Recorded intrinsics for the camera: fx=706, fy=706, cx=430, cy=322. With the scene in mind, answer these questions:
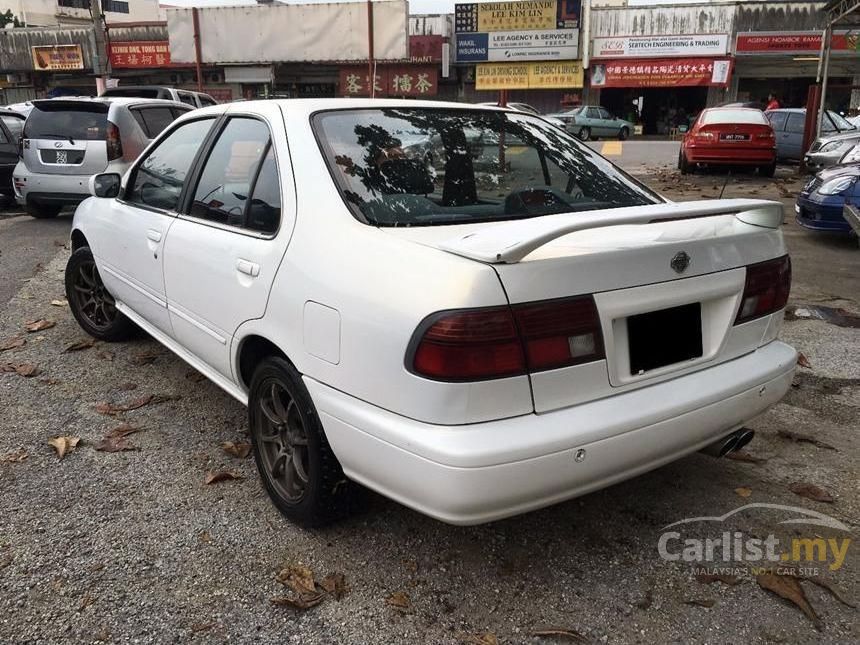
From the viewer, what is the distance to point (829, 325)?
5.19m

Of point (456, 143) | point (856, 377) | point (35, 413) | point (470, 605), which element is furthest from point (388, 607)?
point (856, 377)

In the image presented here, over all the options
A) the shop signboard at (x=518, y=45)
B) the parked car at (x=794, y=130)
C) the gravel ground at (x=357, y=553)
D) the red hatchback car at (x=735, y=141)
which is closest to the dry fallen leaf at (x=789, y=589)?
the gravel ground at (x=357, y=553)

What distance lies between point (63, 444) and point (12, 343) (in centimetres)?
192

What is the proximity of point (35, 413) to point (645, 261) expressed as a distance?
10.7ft

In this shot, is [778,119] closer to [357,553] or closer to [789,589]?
[789,589]

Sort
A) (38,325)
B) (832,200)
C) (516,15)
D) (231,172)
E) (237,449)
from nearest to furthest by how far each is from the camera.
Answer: (231,172), (237,449), (38,325), (832,200), (516,15)

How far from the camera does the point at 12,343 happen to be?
4867 millimetres

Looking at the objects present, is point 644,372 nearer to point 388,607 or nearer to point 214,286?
point 388,607

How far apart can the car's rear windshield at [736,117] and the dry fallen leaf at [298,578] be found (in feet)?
46.4

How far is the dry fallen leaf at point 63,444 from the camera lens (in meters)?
3.32

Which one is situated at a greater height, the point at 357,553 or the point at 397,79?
the point at 397,79

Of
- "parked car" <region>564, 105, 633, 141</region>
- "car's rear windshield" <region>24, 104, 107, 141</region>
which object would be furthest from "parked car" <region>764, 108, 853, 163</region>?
"car's rear windshield" <region>24, 104, 107, 141</region>

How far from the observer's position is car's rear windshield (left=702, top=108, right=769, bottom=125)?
14.1 m

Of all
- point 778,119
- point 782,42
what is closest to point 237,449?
point 778,119
